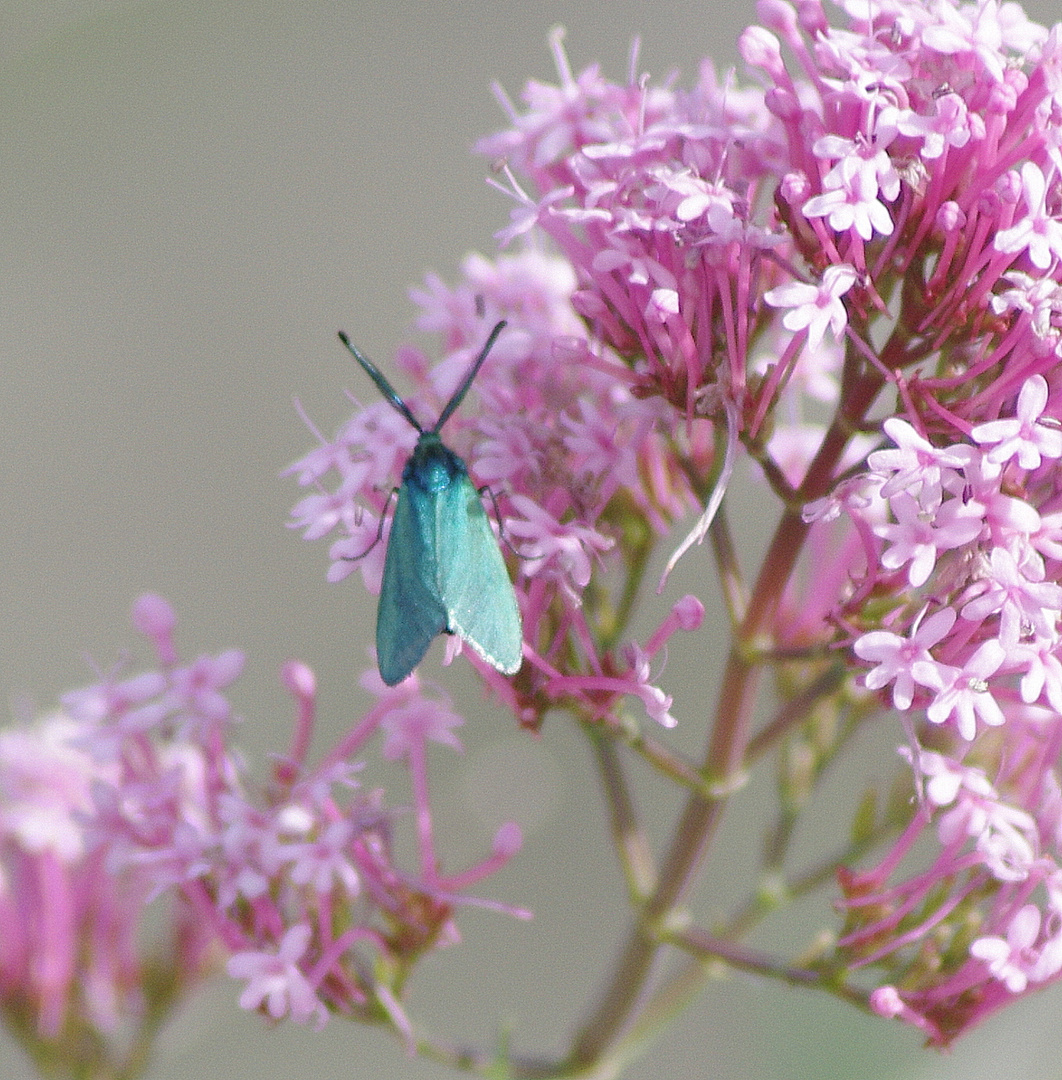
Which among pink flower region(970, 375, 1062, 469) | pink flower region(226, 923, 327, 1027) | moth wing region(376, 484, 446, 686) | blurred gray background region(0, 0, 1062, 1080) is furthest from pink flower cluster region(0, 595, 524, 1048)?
blurred gray background region(0, 0, 1062, 1080)

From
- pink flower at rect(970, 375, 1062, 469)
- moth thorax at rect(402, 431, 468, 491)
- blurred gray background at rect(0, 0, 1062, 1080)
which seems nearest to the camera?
pink flower at rect(970, 375, 1062, 469)

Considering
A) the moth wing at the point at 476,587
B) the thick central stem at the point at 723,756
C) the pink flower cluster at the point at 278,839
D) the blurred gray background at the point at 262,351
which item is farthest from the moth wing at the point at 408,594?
the blurred gray background at the point at 262,351

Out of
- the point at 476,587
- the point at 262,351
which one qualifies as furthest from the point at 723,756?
the point at 262,351

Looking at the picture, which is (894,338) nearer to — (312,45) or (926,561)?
(926,561)

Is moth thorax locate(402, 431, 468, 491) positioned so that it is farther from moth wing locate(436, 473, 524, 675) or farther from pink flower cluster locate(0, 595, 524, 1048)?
pink flower cluster locate(0, 595, 524, 1048)

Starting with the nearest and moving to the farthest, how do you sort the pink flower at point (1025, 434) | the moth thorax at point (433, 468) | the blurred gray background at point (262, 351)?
1. the pink flower at point (1025, 434)
2. the moth thorax at point (433, 468)
3. the blurred gray background at point (262, 351)

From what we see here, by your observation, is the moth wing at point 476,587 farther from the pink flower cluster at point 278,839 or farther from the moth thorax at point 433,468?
the pink flower cluster at point 278,839

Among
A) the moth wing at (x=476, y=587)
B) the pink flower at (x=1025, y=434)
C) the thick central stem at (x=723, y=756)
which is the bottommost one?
the thick central stem at (x=723, y=756)
